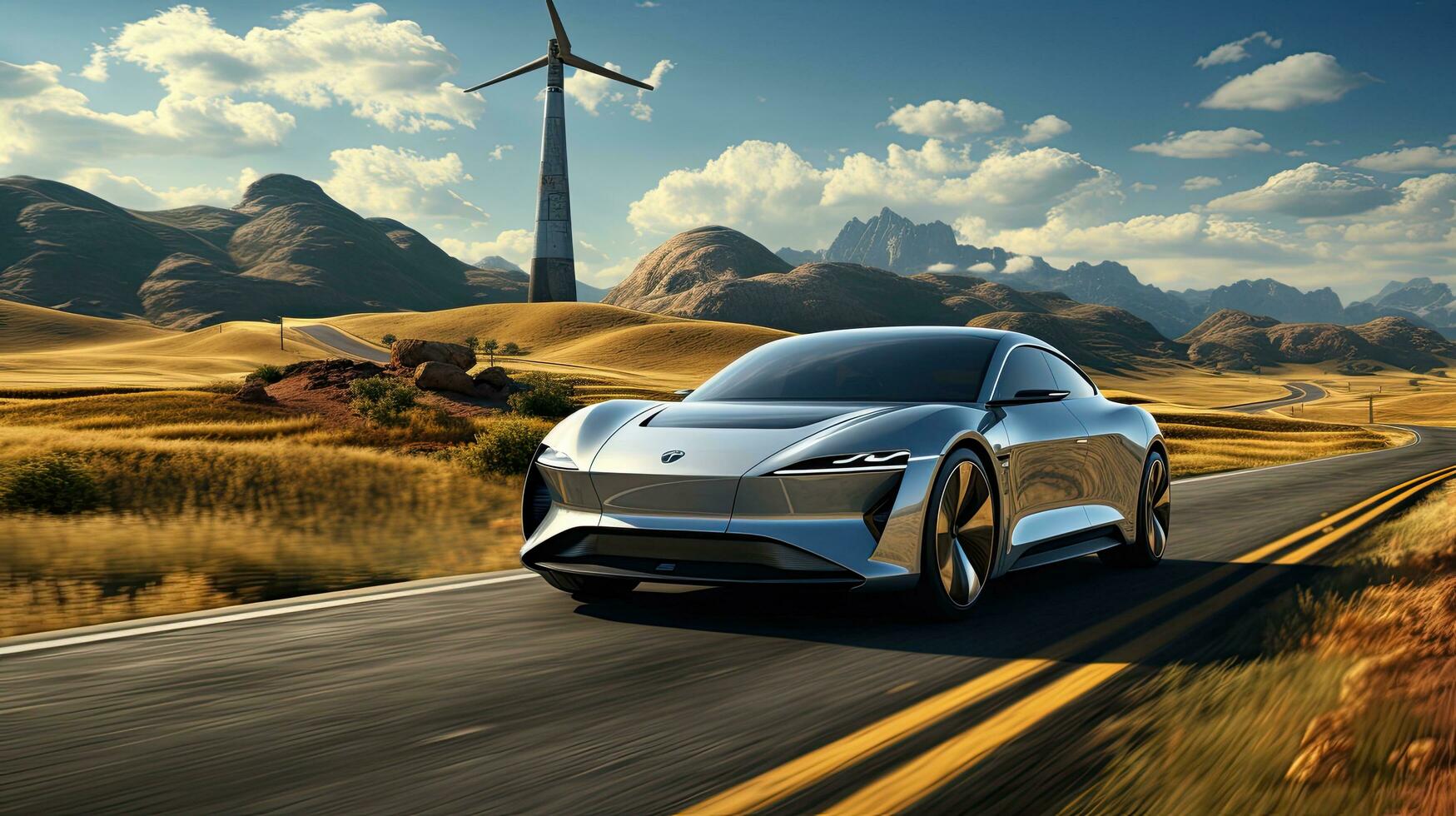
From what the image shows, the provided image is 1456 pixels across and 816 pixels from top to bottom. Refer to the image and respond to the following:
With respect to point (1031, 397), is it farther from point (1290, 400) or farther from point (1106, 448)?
point (1290, 400)

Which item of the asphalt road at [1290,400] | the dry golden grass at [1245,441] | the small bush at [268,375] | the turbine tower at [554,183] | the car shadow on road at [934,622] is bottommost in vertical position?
the asphalt road at [1290,400]

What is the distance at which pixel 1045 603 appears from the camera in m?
5.97

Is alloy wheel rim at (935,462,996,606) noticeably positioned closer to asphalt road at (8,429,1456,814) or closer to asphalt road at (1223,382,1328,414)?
asphalt road at (8,429,1456,814)

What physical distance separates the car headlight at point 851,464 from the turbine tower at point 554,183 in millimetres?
98006

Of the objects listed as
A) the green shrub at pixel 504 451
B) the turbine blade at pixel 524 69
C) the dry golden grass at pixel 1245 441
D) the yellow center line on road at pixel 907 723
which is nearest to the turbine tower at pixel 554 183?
the turbine blade at pixel 524 69

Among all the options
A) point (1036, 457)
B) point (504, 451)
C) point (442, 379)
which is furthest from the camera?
point (442, 379)

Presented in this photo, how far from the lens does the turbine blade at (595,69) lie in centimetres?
10119

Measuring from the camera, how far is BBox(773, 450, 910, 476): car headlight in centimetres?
477

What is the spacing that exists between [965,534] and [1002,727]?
6.07 ft

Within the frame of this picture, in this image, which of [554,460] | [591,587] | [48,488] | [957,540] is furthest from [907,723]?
[48,488]

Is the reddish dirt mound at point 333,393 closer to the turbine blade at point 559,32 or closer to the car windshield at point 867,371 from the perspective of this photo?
the car windshield at point 867,371

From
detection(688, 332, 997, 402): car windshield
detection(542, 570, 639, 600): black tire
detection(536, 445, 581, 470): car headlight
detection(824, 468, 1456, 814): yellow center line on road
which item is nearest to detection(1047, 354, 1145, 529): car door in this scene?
detection(688, 332, 997, 402): car windshield

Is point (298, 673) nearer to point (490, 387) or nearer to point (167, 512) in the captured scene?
point (167, 512)

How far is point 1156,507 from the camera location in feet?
25.3
